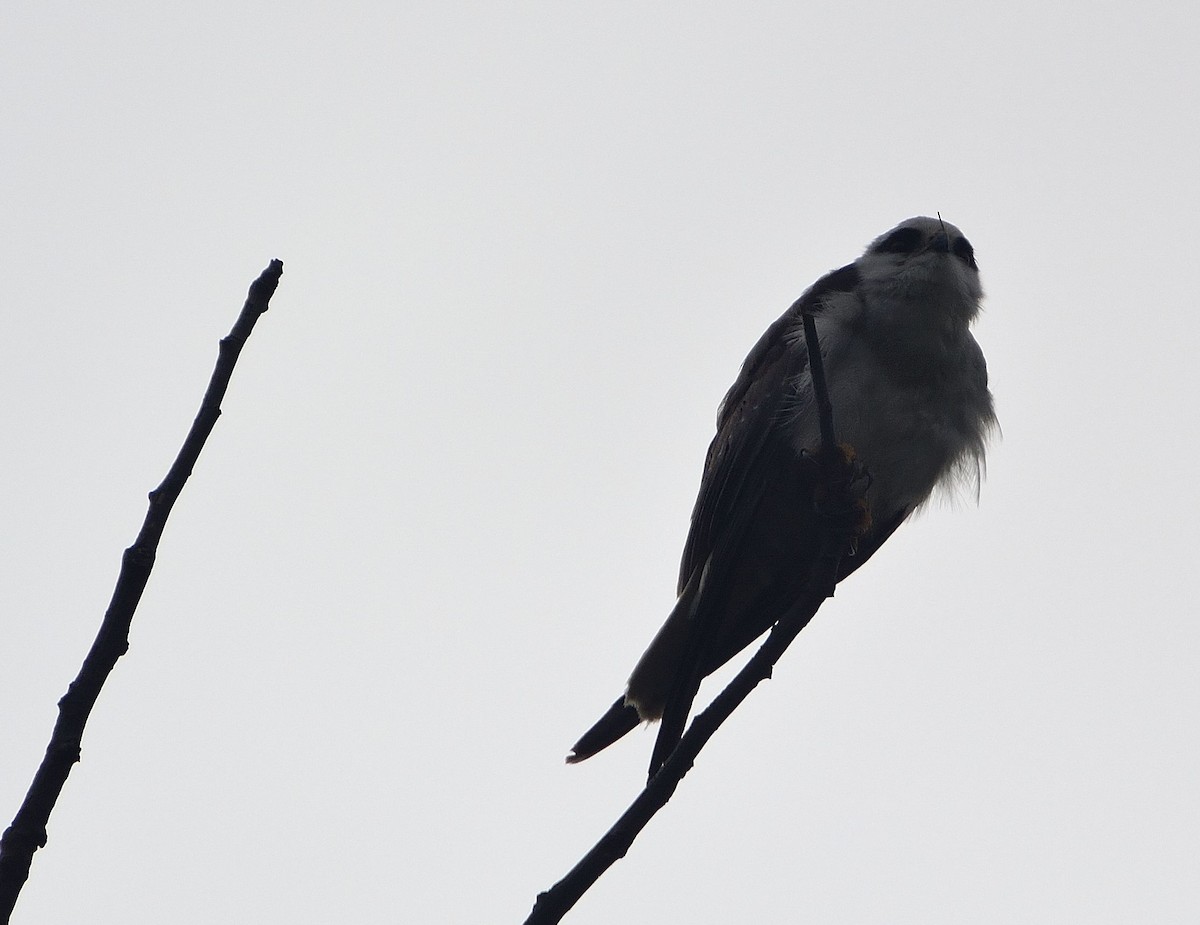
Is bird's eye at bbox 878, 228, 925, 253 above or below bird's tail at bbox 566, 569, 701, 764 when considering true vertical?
above

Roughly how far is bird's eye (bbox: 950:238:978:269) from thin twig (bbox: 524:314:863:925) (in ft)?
7.25

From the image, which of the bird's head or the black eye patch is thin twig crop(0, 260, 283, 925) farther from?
the black eye patch

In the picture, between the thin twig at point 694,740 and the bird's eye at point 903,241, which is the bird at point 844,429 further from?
the thin twig at point 694,740

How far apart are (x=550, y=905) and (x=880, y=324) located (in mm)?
3199

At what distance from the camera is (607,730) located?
3.71m

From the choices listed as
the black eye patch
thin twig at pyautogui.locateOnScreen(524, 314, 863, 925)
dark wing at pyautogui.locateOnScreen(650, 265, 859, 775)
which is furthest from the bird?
thin twig at pyautogui.locateOnScreen(524, 314, 863, 925)

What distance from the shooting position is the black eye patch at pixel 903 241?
16.3 feet

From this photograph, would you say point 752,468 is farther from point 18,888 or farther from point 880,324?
point 18,888

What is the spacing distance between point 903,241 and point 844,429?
1177 mm

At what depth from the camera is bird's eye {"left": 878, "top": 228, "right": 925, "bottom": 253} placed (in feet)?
16.3

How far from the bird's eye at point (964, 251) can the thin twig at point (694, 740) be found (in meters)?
2.21

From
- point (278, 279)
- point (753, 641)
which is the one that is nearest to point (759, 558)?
point (753, 641)

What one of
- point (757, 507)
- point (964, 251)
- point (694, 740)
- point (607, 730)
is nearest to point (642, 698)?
point (607, 730)

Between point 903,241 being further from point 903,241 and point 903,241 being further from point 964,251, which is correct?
point 964,251
